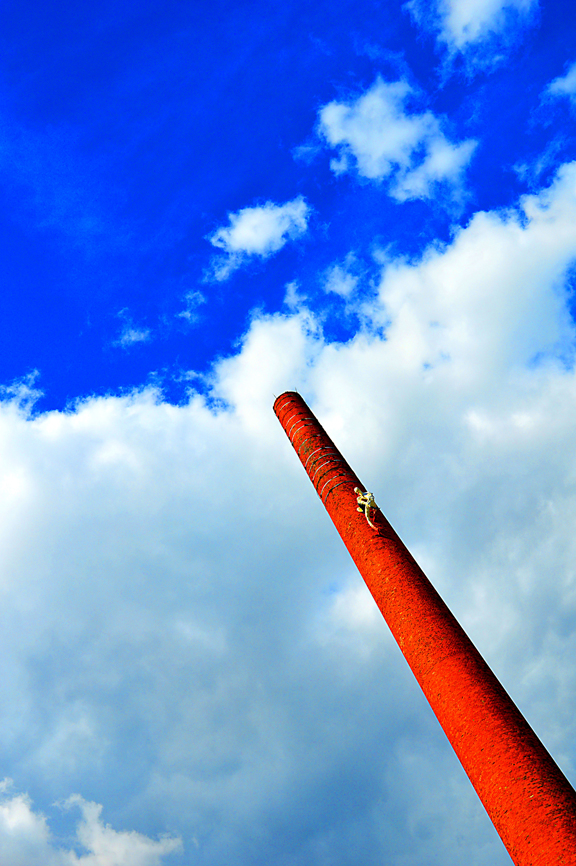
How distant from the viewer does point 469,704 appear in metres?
8.37

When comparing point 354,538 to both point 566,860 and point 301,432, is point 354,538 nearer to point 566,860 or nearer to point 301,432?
point 301,432

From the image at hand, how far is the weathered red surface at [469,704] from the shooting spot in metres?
6.97

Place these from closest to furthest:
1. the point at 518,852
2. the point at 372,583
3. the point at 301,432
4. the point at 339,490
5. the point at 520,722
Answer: the point at 518,852 → the point at 520,722 → the point at 372,583 → the point at 339,490 → the point at 301,432

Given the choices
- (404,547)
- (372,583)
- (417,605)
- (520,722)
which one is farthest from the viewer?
(404,547)

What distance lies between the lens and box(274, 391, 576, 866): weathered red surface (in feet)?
22.9

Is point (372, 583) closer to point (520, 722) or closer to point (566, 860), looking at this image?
point (520, 722)

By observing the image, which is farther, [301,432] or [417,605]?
[301,432]

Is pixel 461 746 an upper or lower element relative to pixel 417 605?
lower

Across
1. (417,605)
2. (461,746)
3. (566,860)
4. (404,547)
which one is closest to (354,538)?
(404,547)

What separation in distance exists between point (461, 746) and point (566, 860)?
6.17 ft

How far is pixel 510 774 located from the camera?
7.43m

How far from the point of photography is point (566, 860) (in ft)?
21.3

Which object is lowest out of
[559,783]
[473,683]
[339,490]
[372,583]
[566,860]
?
[566,860]

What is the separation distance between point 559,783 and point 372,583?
427 cm
